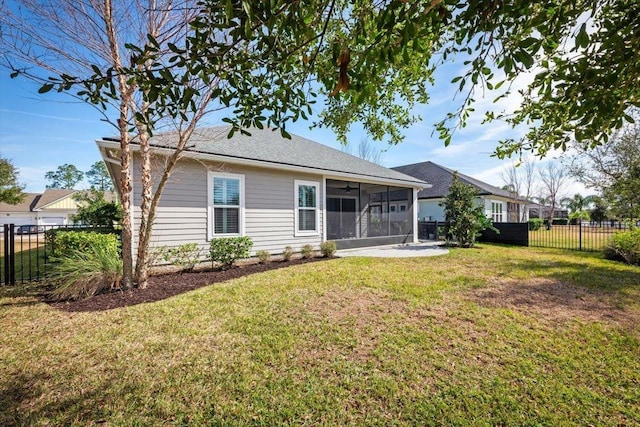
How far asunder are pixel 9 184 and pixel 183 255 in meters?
28.3

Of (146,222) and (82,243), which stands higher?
(146,222)

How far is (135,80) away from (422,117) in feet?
12.7

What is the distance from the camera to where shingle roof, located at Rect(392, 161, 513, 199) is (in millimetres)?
19453

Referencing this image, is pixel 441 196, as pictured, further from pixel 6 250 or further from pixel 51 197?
pixel 51 197

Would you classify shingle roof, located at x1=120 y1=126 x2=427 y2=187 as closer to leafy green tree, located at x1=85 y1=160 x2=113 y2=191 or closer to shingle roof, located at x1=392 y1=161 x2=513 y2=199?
shingle roof, located at x1=392 y1=161 x2=513 y2=199

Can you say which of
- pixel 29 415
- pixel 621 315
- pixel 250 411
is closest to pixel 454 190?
pixel 621 315

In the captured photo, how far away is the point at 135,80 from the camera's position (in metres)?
1.97

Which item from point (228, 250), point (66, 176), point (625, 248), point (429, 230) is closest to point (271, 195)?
point (228, 250)

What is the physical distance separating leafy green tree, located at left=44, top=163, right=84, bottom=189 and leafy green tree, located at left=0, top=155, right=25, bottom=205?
50.4m

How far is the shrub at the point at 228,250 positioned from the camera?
24.4ft

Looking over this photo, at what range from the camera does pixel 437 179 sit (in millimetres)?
21297

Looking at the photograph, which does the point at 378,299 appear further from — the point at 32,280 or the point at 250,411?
the point at 32,280

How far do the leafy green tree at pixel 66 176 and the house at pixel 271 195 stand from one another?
75358 millimetres

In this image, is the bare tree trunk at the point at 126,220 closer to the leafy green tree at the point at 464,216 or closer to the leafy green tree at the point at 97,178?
the leafy green tree at the point at 464,216
